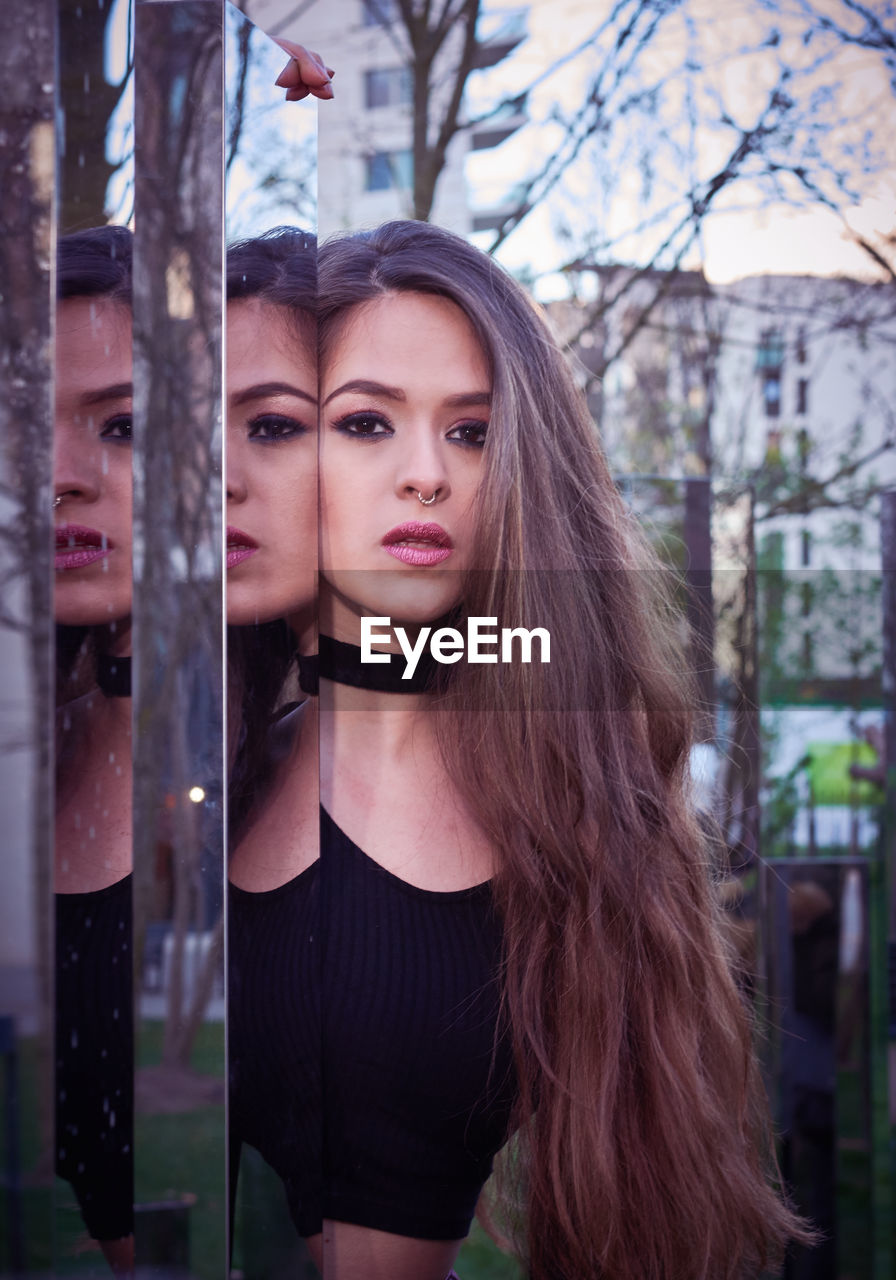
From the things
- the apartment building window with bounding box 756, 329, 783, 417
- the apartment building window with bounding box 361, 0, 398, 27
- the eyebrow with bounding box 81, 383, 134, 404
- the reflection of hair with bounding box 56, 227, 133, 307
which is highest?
the apartment building window with bounding box 361, 0, 398, 27

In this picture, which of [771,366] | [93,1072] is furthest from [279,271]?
[93,1072]

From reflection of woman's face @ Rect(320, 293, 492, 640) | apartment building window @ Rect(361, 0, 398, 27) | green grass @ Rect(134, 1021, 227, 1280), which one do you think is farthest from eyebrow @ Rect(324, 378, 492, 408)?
green grass @ Rect(134, 1021, 227, 1280)

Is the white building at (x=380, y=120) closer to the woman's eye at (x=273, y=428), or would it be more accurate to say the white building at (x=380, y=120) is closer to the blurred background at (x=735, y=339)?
the blurred background at (x=735, y=339)

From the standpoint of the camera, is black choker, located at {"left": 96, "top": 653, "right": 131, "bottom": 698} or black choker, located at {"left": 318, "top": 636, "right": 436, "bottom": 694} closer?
black choker, located at {"left": 96, "top": 653, "right": 131, "bottom": 698}

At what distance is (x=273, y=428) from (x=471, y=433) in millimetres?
291

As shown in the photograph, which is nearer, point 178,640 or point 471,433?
point 178,640

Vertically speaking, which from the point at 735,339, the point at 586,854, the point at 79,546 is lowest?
the point at 586,854

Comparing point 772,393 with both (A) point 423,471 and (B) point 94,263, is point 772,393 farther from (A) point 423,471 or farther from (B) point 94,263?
(B) point 94,263

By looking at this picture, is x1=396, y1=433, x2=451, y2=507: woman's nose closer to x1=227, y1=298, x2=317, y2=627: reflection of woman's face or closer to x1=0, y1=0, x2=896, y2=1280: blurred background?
x1=227, y1=298, x2=317, y2=627: reflection of woman's face

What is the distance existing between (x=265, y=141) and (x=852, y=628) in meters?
1.15

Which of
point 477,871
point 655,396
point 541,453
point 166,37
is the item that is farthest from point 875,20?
point 477,871

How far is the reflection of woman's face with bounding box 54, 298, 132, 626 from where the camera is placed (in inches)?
56.8

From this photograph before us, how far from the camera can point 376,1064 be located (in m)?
1.55

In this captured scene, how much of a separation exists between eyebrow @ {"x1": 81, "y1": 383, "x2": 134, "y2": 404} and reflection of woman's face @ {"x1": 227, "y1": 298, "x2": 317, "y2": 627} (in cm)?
14
